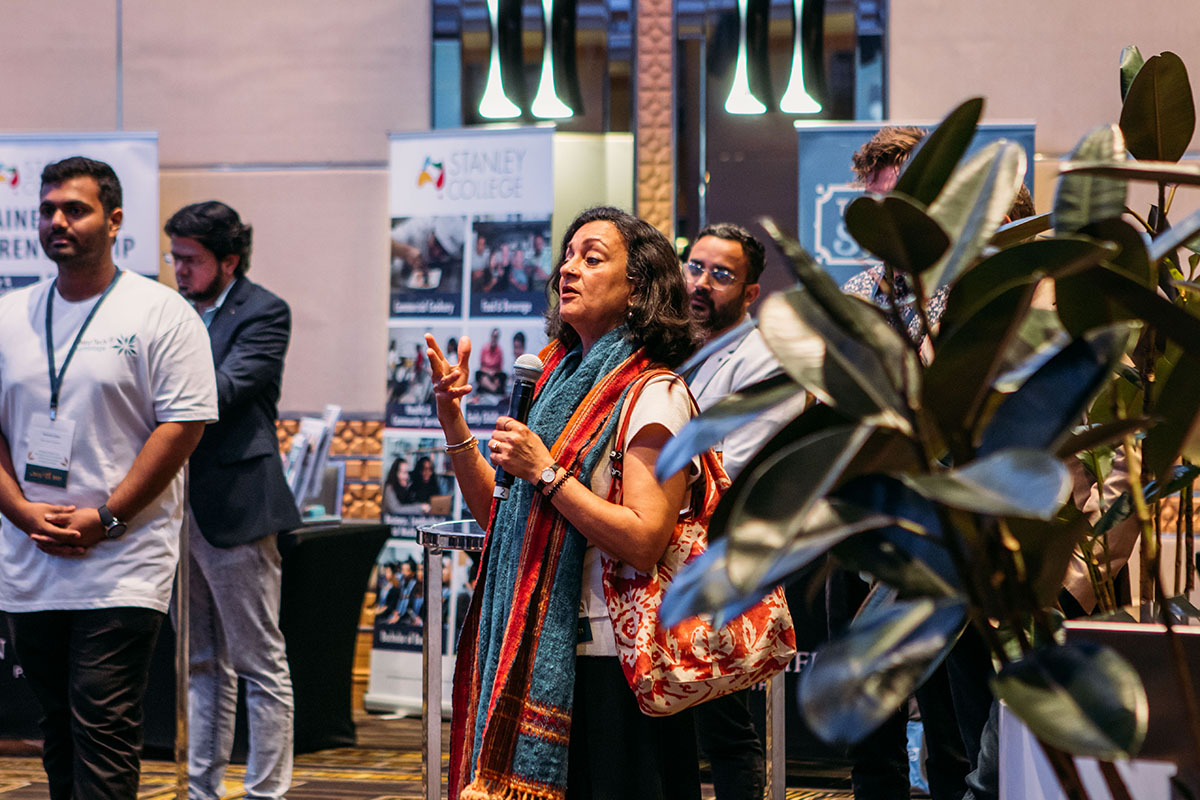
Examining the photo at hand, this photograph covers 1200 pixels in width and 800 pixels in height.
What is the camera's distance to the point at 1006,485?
0.61m

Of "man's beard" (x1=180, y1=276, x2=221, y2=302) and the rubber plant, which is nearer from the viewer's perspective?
the rubber plant

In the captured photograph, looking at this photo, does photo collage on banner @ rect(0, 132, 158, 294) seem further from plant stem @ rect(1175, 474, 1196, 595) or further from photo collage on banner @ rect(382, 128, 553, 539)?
plant stem @ rect(1175, 474, 1196, 595)

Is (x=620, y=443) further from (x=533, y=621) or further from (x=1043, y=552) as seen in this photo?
(x=1043, y=552)

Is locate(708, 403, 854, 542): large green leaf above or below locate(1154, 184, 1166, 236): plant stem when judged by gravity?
below

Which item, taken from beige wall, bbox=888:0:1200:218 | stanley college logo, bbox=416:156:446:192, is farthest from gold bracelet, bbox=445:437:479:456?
beige wall, bbox=888:0:1200:218

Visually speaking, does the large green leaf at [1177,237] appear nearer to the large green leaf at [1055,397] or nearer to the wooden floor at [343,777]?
the large green leaf at [1055,397]

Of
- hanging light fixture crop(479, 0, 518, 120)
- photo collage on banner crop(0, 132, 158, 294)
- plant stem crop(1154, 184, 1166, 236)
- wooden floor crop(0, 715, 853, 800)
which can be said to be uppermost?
hanging light fixture crop(479, 0, 518, 120)

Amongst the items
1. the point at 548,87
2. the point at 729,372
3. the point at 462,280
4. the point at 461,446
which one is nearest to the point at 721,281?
the point at 729,372

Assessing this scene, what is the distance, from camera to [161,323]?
2.69 m

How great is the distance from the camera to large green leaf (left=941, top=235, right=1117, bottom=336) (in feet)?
2.37

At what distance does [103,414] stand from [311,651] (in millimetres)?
1694

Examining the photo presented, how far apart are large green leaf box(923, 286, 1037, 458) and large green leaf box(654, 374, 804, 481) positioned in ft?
0.27

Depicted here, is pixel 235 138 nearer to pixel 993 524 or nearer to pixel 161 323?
pixel 161 323

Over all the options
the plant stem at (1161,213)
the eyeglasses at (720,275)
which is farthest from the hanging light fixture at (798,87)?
the plant stem at (1161,213)
